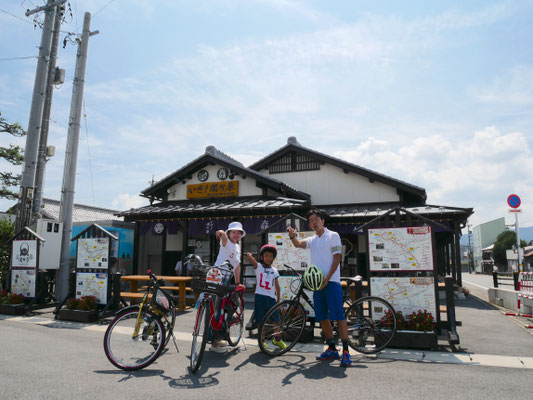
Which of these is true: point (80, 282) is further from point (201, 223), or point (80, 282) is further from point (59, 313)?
point (201, 223)

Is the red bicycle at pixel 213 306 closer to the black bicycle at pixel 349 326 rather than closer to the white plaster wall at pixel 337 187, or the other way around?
the black bicycle at pixel 349 326

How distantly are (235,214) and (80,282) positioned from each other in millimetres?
6455

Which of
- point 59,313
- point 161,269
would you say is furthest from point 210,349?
point 161,269

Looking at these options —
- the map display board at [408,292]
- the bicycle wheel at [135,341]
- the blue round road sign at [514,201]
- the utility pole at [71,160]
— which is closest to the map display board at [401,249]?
the map display board at [408,292]

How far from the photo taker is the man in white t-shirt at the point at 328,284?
193 inches

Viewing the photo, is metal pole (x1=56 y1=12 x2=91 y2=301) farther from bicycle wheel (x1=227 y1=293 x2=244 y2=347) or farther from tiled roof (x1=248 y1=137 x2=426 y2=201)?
tiled roof (x1=248 y1=137 x2=426 y2=201)

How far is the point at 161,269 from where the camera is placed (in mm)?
17875


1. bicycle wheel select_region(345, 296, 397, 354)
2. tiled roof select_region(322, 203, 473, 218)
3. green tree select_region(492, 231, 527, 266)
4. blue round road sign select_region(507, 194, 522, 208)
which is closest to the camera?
bicycle wheel select_region(345, 296, 397, 354)

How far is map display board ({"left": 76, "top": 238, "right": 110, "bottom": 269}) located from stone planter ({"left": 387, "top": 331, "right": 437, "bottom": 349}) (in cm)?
677

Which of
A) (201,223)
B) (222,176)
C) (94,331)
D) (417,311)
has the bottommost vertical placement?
(94,331)

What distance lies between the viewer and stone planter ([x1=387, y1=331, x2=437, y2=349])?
5.40 meters

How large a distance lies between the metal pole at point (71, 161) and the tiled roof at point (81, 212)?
12.6 metres

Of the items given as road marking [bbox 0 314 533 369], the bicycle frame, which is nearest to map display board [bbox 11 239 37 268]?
road marking [bbox 0 314 533 369]

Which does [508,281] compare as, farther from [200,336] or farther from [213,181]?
[200,336]
